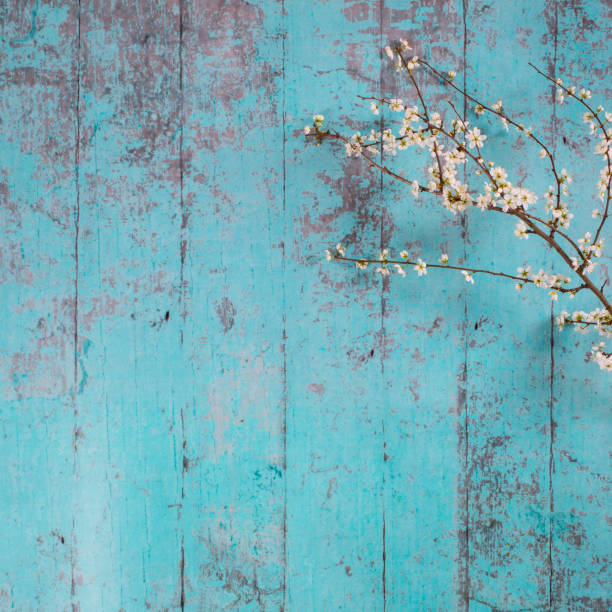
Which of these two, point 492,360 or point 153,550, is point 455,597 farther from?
point 153,550

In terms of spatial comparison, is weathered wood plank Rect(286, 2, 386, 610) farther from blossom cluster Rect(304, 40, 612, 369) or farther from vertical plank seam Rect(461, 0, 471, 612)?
vertical plank seam Rect(461, 0, 471, 612)

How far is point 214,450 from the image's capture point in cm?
114

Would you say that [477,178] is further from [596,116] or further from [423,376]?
[423,376]

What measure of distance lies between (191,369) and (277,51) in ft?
2.38

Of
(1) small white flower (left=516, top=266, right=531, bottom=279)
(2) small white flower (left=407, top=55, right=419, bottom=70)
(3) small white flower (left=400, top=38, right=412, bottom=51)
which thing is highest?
(3) small white flower (left=400, top=38, right=412, bottom=51)

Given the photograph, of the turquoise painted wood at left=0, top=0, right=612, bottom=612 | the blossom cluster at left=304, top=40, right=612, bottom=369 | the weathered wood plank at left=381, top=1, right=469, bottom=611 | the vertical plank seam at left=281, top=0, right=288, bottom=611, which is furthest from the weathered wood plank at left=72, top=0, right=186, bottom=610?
the weathered wood plank at left=381, top=1, right=469, bottom=611

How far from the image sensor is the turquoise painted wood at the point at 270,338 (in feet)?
3.73

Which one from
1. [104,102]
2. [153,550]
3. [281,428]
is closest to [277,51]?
[104,102]

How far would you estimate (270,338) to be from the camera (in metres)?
1.15

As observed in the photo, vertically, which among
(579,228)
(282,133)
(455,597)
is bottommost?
(455,597)

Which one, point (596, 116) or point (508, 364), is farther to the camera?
point (508, 364)

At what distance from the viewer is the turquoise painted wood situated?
114cm

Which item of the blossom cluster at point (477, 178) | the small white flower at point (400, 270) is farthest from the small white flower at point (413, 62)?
the small white flower at point (400, 270)

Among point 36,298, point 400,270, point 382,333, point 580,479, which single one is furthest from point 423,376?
point 36,298
